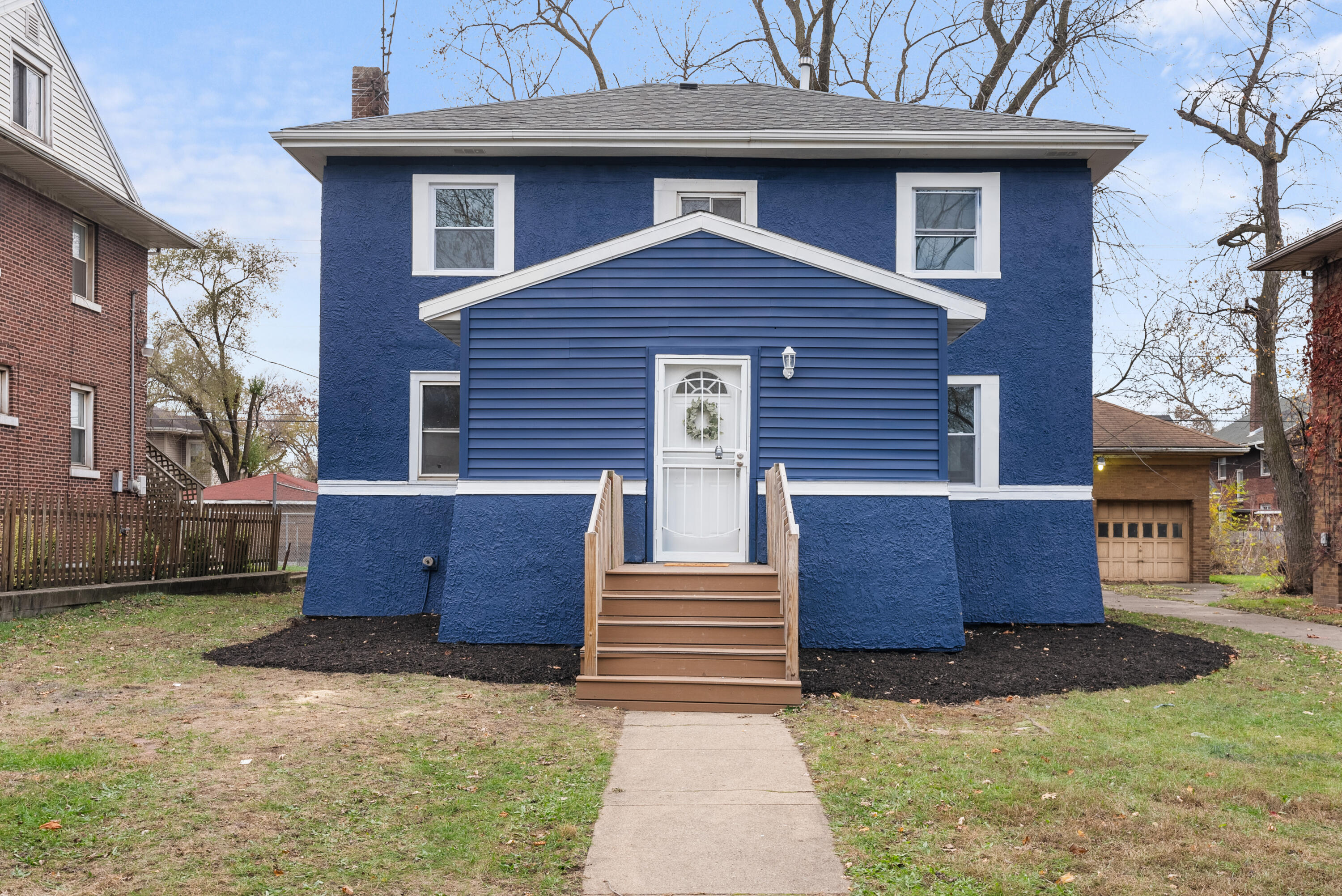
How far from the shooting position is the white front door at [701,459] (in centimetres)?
1038

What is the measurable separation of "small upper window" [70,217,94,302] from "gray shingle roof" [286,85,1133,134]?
7562 millimetres

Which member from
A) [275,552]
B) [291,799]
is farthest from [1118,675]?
[275,552]

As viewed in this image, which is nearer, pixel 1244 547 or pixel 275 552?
pixel 275 552

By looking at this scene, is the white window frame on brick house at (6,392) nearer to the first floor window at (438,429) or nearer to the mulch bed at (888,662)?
the first floor window at (438,429)

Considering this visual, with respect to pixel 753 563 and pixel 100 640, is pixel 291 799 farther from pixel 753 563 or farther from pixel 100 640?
pixel 100 640

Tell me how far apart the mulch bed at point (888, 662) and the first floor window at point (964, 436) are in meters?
2.26

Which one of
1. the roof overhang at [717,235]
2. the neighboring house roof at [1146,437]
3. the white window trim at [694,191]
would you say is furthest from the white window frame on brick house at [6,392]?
the neighboring house roof at [1146,437]

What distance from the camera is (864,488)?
33.4ft

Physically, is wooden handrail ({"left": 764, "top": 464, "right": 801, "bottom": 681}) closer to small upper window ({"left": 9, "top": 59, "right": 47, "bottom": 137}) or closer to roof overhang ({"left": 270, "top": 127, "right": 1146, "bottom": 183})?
roof overhang ({"left": 270, "top": 127, "right": 1146, "bottom": 183})

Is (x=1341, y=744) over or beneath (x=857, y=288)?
beneath

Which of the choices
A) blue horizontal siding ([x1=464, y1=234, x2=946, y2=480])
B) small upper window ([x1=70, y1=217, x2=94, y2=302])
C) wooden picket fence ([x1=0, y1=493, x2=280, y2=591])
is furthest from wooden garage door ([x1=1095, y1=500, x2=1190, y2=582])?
small upper window ([x1=70, y1=217, x2=94, y2=302])

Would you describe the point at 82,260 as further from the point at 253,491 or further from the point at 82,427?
the point at 253,491

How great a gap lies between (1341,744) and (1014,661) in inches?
134

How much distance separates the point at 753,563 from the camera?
10234mm
